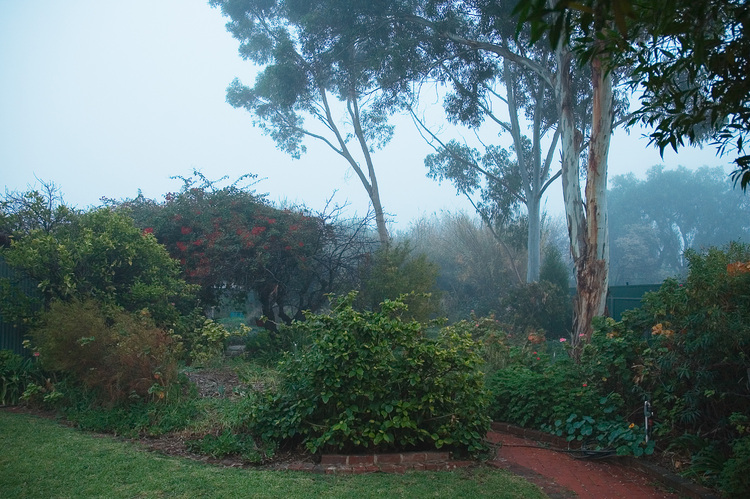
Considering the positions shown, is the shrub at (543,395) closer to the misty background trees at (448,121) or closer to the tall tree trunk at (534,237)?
the misty background trees at (448,121)

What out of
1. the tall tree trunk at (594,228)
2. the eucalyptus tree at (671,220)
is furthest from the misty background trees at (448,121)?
the eucalyptus tree at (671,220)

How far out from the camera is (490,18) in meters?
16.1

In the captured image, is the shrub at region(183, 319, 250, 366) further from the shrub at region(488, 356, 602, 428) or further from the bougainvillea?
the shrub at region(488, 356, 602, 428)

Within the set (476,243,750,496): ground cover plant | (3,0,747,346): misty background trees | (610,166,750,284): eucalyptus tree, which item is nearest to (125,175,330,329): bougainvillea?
(3,0,747,346): misty background trees

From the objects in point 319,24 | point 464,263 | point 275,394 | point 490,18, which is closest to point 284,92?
point 319,24

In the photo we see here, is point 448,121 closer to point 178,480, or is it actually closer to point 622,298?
point 622,298

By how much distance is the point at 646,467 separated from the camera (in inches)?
229

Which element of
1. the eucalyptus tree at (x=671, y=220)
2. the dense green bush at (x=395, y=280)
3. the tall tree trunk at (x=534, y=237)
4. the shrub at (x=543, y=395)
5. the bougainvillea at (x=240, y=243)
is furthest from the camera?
the eucalyptus tree at (x=671, y=220)

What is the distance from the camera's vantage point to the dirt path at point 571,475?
5.33 metres

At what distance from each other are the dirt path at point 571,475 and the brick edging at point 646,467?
0.22 feet

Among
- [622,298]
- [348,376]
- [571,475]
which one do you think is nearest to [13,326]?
[348,376]

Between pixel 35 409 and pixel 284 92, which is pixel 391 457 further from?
pixel 284 92

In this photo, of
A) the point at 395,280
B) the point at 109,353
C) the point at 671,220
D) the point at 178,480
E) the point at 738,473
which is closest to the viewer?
the point at 738,473

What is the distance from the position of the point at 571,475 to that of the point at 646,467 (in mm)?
700
